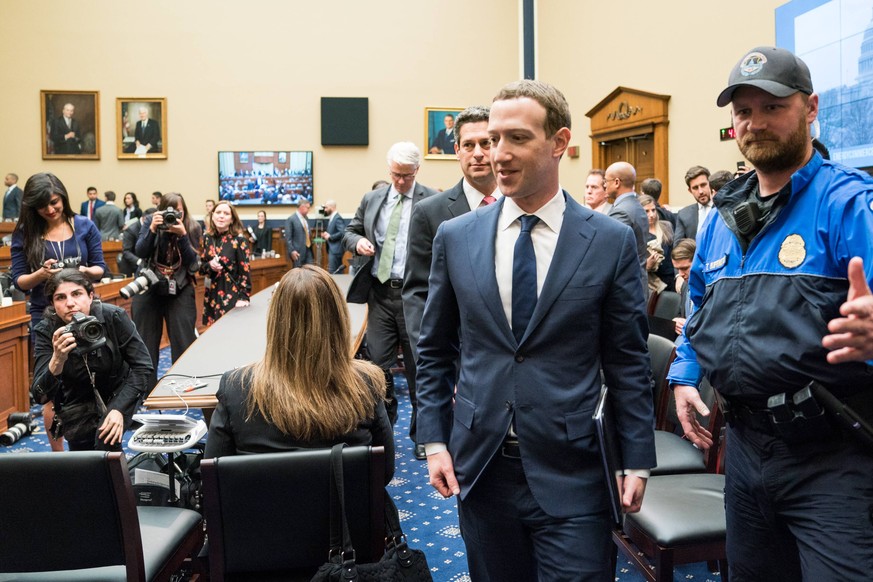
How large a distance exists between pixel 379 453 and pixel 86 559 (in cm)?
79

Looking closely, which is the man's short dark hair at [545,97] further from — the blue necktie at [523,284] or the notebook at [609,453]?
the notebook at [609,453]

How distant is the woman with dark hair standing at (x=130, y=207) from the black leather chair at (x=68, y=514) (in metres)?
13.2

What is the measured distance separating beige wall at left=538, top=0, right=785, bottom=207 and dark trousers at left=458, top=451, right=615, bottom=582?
7.40 metres

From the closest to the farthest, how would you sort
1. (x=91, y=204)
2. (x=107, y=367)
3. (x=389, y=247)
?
(x=107, y=367)
(x=389, y=247)
(x=91, y=204)

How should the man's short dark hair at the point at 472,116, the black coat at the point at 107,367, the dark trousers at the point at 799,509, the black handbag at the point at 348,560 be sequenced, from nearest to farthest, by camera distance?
1. the dark trousers at the point at 799,509
2. the black handbag at the point at 348,560
3. the man's short dark hair at the point at 472,116
4. the black coat at the point at 107,367

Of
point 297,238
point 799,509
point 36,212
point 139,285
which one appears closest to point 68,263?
point 36,212

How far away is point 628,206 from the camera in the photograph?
187 inches

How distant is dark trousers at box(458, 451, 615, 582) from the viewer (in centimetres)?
158

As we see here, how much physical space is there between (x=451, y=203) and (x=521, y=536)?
1.70 metres

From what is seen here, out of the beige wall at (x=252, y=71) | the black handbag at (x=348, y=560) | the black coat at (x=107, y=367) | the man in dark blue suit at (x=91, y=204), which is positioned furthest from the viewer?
the beige wall at (x=252, y=71)

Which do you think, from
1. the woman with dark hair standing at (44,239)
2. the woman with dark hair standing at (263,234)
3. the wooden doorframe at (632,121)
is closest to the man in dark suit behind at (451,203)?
the woman with dark hair standing at (44,239)

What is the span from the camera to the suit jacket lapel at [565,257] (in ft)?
5.30

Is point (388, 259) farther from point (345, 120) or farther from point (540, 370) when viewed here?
point (345, 120)

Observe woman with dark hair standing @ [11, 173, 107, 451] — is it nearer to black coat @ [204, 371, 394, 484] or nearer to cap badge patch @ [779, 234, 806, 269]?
black coat @ [204, 371, 394, 484]
